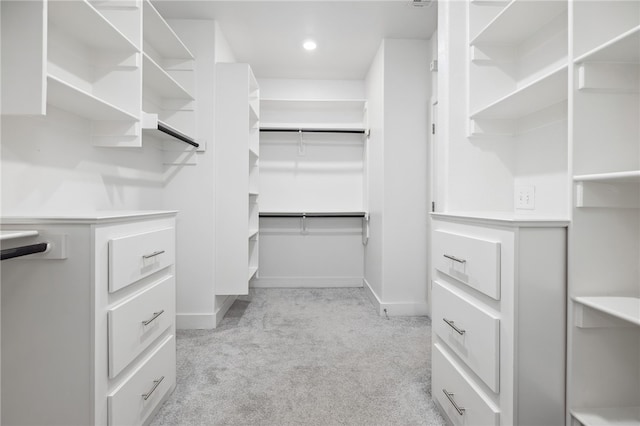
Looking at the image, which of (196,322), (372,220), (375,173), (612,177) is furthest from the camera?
(372,220)

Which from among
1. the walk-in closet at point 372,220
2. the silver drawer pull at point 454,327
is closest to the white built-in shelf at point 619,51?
the walk-in closet at point 372,220

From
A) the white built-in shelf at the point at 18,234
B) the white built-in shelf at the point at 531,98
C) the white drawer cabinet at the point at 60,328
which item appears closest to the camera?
the white built-in shelf at the point at 18,234

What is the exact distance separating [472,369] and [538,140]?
1085 millimetres

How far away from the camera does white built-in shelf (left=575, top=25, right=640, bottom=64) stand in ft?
2.90

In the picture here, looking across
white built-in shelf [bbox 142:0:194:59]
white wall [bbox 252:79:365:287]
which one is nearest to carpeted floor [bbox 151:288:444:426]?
white wall [bbox 252:79:365:287]

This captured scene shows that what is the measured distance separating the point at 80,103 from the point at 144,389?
50.3 inches

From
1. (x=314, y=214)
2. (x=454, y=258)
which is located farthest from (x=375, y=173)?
(x=454, y=258)

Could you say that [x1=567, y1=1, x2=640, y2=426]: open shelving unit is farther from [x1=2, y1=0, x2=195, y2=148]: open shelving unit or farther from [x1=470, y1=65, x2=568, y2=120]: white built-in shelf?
[x1=2, y1=0, x2=195, y2=148]: open shelving unit

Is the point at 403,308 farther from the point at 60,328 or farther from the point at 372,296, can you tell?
the point at 60,328

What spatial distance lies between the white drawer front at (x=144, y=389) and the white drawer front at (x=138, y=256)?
1.29 ft

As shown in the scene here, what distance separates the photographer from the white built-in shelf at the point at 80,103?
125cm

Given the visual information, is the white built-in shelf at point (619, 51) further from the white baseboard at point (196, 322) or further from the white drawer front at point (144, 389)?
the white baseboard at point (196, 322)

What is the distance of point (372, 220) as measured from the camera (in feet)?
11.7

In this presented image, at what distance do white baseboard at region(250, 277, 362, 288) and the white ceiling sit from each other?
2.44m
